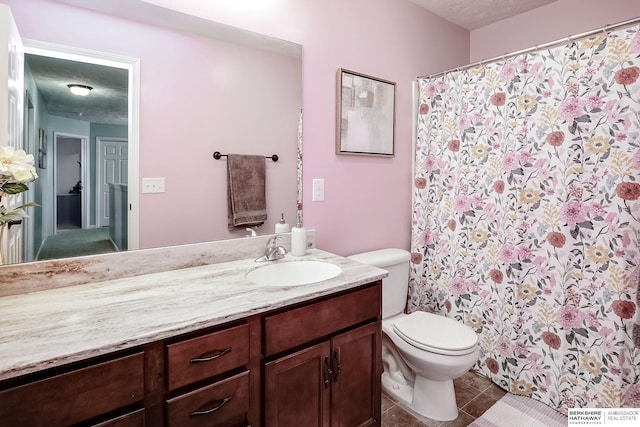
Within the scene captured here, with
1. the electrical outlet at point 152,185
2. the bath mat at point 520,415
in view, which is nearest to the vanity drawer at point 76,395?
the electrical outlet at point 152,185

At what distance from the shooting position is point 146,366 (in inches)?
33.4

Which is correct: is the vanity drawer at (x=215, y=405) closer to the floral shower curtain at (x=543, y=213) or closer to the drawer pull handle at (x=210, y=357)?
the drawer pull handle at (x=210, y=357)

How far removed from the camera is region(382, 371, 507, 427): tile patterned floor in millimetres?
1683

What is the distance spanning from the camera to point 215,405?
3.14ft

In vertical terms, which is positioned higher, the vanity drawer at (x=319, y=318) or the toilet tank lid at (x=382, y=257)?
the toilet tank lid at (x=382, y=257)

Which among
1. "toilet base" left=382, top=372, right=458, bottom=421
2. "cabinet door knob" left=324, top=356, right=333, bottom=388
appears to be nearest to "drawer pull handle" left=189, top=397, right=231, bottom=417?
"cabinet door knob" left=324, top=356, right=333, bottom=388

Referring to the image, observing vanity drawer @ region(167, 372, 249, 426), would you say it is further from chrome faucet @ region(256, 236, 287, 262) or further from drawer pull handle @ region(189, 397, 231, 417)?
chrome faucet @ region(256, 236, 287, 262)

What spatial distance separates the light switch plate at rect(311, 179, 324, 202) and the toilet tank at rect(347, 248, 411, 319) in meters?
0.40

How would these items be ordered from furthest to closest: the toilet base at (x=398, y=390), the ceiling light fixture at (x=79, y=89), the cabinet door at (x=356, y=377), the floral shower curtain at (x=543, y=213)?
1. the toilet base at (x=398, y=390)
2. the floral shower curtain at (x=543, y=213)
3. the cabinet door at (x=356, y=377)
4. the ceiling light fixture at (x=79, y=89)

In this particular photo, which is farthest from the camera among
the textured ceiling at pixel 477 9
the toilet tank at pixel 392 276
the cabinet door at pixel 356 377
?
the textured ceiling at pixel 477 9

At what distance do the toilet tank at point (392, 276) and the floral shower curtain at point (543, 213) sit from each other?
28 cm

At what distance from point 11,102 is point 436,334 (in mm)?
1999

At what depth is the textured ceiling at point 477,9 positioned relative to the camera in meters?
2.21

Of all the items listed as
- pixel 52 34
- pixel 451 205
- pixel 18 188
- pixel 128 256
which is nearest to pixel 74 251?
pixel 128 256
